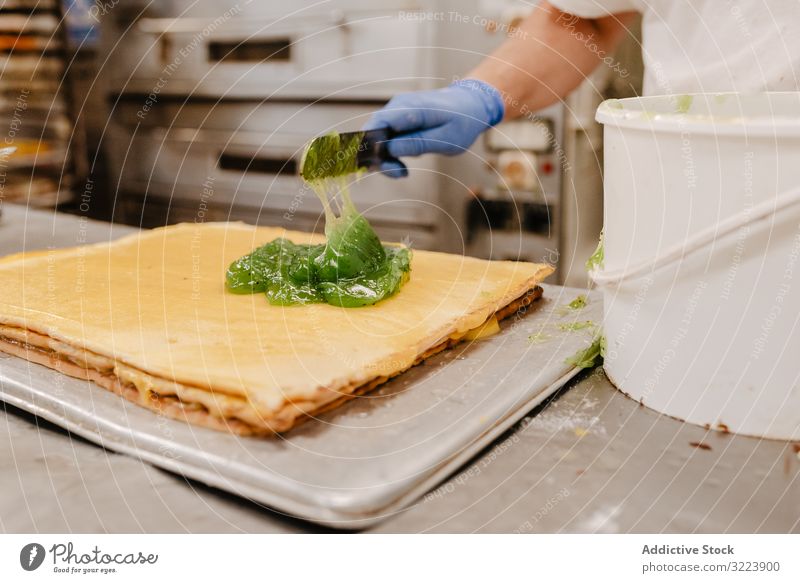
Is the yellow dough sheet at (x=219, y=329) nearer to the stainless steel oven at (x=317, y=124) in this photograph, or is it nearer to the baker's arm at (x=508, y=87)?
the baker's arm at (x=508, y=87)

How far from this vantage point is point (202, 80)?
3.05 m

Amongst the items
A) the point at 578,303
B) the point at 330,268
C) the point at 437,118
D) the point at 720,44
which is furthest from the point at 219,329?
the point at 720,44

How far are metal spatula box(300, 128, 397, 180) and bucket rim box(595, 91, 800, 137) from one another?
0.39 m

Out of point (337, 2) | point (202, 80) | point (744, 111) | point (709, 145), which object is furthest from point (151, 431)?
point (202, 80)

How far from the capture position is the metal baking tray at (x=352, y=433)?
2.13 ft

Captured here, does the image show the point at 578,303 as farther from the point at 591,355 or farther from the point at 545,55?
the point at 545,55

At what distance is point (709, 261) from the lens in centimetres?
72

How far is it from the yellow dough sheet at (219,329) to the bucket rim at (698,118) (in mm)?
327

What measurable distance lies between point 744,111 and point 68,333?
894 millimetres

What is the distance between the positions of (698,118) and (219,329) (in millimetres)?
617

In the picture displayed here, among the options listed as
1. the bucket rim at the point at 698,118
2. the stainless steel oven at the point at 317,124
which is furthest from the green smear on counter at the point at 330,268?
the stainless steel oven at the point at 317,124

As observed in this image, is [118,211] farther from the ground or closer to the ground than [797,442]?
closer to the ground
